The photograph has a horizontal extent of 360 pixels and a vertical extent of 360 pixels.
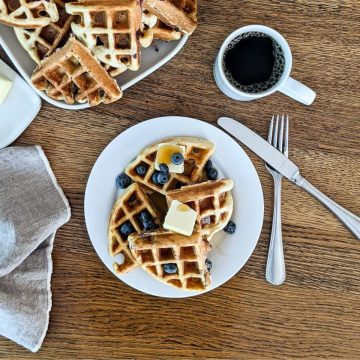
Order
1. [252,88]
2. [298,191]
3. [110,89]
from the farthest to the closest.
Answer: [298,191] → [252,88] → [110,89]

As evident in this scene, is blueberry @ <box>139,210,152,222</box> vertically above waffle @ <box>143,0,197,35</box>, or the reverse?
waffle @ <box>143,0,197,35</box>

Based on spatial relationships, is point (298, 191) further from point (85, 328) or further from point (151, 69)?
point (85, 328)

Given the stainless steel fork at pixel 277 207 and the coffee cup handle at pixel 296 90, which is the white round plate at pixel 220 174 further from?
the coffee cup handle at pixel 296 90

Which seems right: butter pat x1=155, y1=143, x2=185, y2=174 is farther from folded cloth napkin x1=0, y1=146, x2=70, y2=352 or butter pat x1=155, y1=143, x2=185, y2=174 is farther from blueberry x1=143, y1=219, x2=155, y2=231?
folded cloth napkin x1=0, y1=146, x2=70, y2=352

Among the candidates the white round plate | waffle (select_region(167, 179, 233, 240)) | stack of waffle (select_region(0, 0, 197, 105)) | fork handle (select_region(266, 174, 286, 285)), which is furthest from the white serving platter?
fork handle (select_region(266, 174, 286, 285))

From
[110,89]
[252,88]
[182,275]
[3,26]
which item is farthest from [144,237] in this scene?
[3,26]

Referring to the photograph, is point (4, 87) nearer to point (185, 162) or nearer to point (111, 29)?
point (111, 29)
